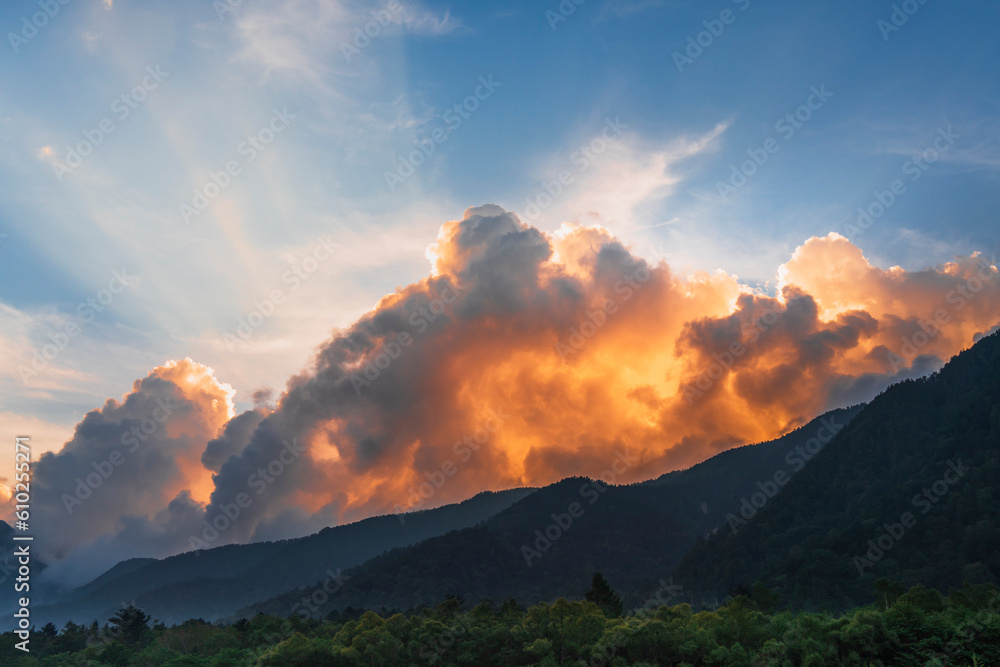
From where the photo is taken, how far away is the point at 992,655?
70.9 meters

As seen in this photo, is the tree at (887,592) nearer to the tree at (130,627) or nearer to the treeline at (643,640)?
the treeline at (643,640)

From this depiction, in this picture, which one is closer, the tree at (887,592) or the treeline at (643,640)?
the treeline at (643,640)

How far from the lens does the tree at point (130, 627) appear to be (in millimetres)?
181363

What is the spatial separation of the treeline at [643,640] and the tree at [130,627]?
35.2 metres

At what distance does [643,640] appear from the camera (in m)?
100

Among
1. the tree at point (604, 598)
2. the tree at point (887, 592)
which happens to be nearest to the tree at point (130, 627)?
the tree at point (604, 598)

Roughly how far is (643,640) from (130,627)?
513 feet

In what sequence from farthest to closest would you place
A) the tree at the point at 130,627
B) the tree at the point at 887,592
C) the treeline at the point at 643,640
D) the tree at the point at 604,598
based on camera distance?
1. the tree at the point at 130,627
2. the tree at the point at 604,598
3. the tree at the point at 887,592
4. the treeline at the point at 643,640

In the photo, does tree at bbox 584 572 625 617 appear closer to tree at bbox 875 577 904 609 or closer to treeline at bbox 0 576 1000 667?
treeline at bbox 0 576 1000 667

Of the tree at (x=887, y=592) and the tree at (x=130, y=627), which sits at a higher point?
the tree at (x=130, y=627)

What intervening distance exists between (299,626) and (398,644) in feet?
245

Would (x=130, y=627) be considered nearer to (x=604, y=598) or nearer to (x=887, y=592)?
(x=604, y=598)

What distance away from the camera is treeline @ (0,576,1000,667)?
7825cm

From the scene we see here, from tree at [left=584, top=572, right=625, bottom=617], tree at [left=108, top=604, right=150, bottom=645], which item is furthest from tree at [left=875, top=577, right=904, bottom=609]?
tree at [left=108, top=604, right=150, bottom=645]
